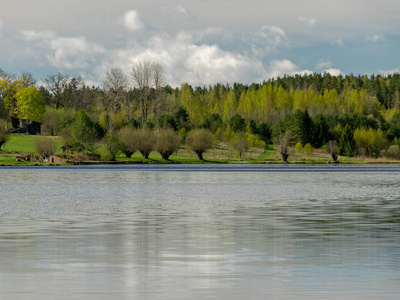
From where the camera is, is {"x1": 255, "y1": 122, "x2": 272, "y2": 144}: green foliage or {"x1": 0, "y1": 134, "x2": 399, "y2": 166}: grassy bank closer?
{"x1": 0, "y1": 134, "x2": 399, "y2": 166}: grassy bank

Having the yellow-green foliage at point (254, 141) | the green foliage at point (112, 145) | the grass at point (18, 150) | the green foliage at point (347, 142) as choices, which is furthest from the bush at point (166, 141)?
the green foliage at point (347, 142)

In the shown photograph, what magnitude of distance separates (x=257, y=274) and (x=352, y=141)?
140m

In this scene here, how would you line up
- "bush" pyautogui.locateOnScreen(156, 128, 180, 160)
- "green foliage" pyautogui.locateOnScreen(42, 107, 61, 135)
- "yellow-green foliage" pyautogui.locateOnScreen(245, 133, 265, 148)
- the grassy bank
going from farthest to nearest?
"green foliage" pyautogui.locateOnScreen(42, 107, 61, 135) → "yellow-green foliage" pyautogui.locateOnScreen(245, 133, 265, 148) → "bush" pyautogui.locateOnScreen(156, 128, 180, 160) → the grassy bank

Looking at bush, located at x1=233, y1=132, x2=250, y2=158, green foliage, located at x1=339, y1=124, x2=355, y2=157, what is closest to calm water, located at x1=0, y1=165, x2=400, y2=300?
bush, located at x1=233, y1=132, x2=250, y2=158

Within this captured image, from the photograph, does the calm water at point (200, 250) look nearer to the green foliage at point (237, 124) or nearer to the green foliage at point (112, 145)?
the green foliage at point (112, 145)

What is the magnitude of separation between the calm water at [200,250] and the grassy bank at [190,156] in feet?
266

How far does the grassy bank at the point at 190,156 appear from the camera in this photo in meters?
112

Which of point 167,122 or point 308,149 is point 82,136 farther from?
point 308,149

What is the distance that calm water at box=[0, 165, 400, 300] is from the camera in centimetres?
1229

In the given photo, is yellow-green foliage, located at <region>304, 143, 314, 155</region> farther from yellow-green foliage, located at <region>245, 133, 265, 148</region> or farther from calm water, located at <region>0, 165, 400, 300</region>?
calm water, located at <region>0, 165, 400, 300</region>

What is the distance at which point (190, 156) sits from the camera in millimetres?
134625

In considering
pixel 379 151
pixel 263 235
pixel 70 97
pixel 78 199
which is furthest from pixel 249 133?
pixel 263 235

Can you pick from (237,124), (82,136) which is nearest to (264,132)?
(237,124)

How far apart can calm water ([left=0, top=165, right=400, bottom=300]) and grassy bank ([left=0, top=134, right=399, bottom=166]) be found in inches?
3191
